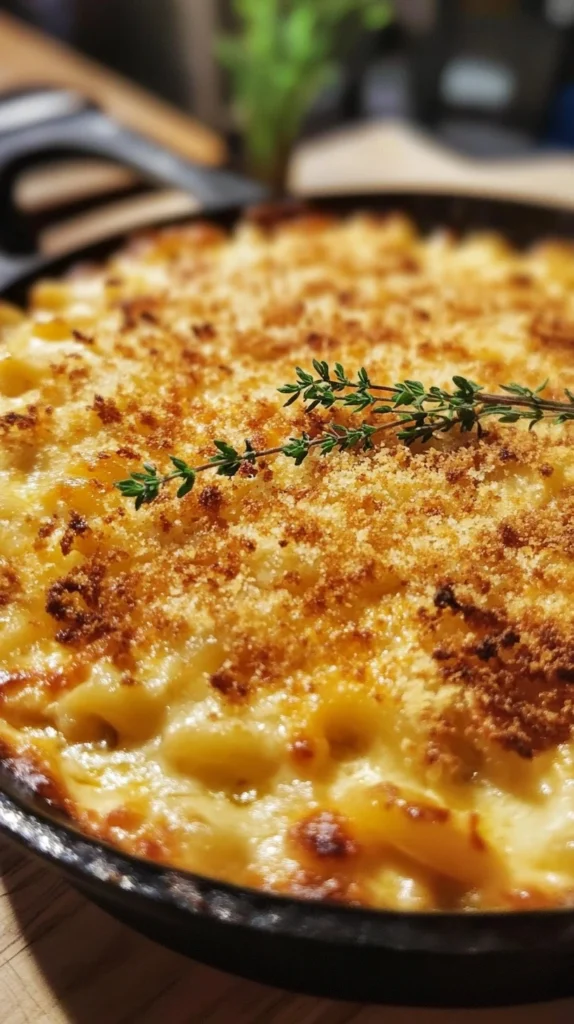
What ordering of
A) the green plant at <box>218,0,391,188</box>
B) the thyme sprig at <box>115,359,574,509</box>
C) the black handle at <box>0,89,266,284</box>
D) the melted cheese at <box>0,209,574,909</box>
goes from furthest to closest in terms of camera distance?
the green plant at <box>218,0,391,188</box>
the black handle at <box>0,89,266,284</box>
the thyme sprig at <box>115,359,574,509</box>
the melted cheese at <box>0,209,574,909</box>

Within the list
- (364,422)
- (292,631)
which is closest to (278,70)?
(364,422)

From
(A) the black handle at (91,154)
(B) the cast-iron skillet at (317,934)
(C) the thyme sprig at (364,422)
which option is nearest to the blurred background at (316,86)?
(A) the black handle at (91,154)

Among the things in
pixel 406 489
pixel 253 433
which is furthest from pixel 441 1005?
pixel 253 433

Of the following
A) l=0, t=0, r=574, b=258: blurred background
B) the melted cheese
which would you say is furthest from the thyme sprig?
l=0, t=0, r=574, b=258: blurred background

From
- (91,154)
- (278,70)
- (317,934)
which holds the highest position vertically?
(278,70)

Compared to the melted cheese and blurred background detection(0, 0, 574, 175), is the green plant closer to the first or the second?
blurred background detection(0, 0, 574, 175)

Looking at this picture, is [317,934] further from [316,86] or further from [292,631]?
[316,86]

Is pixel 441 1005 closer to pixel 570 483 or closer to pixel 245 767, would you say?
pixel 245 767

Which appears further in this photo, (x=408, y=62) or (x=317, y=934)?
(x=408, y=62)
